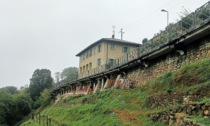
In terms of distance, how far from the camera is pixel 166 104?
15062 millimetres

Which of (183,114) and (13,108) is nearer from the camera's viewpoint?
(183,114)

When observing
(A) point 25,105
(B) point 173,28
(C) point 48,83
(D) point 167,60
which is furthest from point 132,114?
(C) point 48,83

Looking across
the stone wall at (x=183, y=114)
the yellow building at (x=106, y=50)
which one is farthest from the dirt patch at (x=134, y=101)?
the yellow building at (x=106, y=50)

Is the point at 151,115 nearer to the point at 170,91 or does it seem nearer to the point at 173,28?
the point at 170,91

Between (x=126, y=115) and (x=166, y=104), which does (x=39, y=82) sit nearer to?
(x=126, y=115)

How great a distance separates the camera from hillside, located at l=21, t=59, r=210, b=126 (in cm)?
1154

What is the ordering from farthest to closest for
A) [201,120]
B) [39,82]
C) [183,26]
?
[39,82] < [183,26] < [201,120]

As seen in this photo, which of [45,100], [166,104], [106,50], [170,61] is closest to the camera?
[166,104]

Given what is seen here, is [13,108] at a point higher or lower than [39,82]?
lower

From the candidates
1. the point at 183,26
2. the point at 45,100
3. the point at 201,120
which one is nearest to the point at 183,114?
the point at 201,120

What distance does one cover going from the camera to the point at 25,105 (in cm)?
5903

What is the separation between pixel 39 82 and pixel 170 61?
56338 millimetres

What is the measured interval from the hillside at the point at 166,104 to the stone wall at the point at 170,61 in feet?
1.98

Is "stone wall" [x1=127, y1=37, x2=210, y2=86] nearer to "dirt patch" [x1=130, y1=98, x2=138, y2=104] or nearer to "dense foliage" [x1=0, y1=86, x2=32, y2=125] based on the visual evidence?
"dirt patch" [x1=130, y1=98, x2=138, y2=104]
